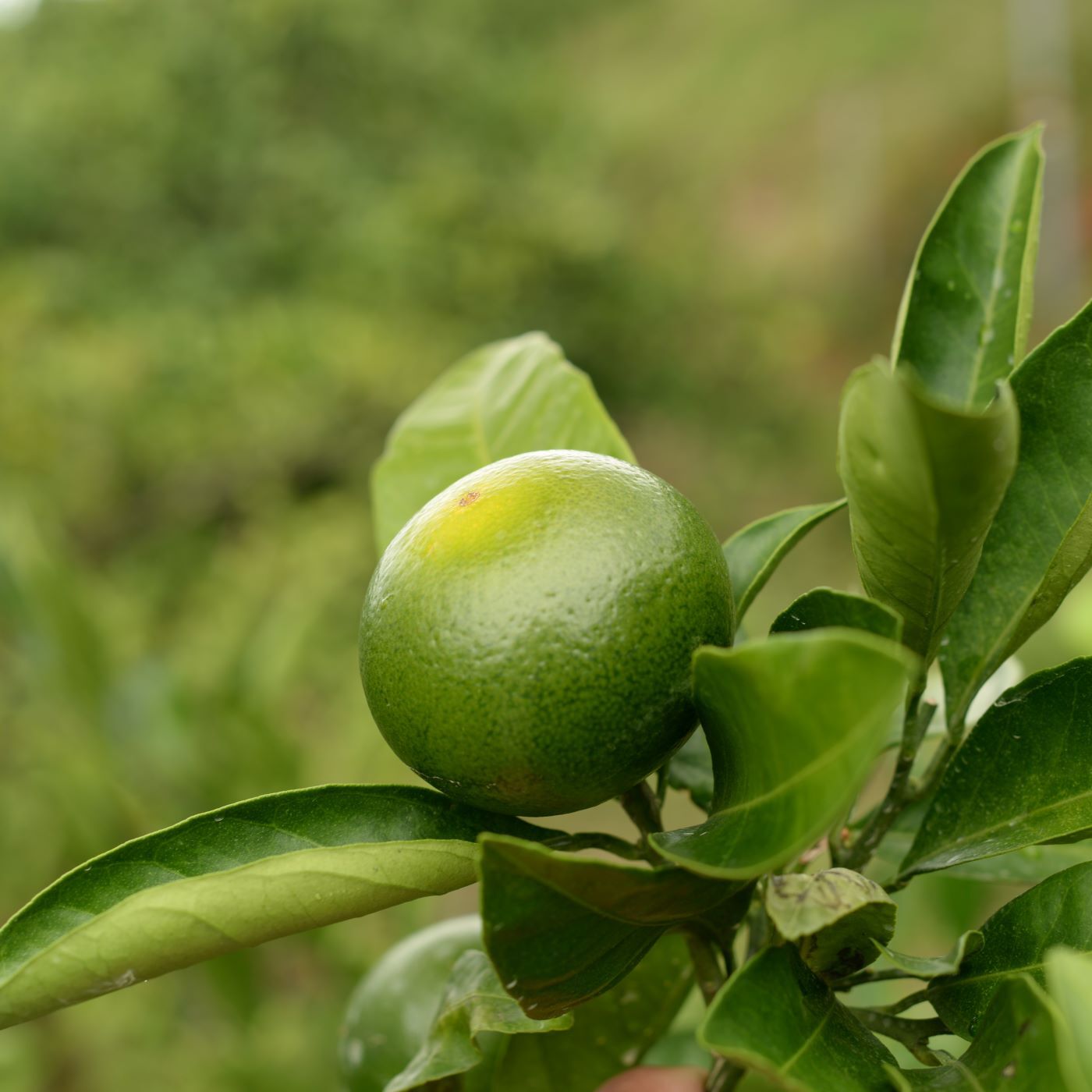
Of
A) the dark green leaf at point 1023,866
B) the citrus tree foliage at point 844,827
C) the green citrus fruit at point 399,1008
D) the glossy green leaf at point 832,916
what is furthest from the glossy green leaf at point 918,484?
the green citrus fruit at point 399,1008

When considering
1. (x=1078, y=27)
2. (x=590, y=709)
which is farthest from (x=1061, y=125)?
(x=590, y=709)

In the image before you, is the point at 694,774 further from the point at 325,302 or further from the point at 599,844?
the point at 325,302

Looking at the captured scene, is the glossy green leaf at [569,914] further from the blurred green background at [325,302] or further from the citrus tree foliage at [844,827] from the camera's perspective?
Answer: the blurred green background at [325,302]

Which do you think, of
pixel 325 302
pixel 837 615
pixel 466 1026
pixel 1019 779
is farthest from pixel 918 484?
pixel 325 302

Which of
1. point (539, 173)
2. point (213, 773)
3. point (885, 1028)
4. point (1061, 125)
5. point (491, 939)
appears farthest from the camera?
point (1061, 125)

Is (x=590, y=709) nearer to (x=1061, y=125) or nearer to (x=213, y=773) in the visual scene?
(x=213, y=773)

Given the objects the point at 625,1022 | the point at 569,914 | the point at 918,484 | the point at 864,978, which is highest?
the point at 918,484
